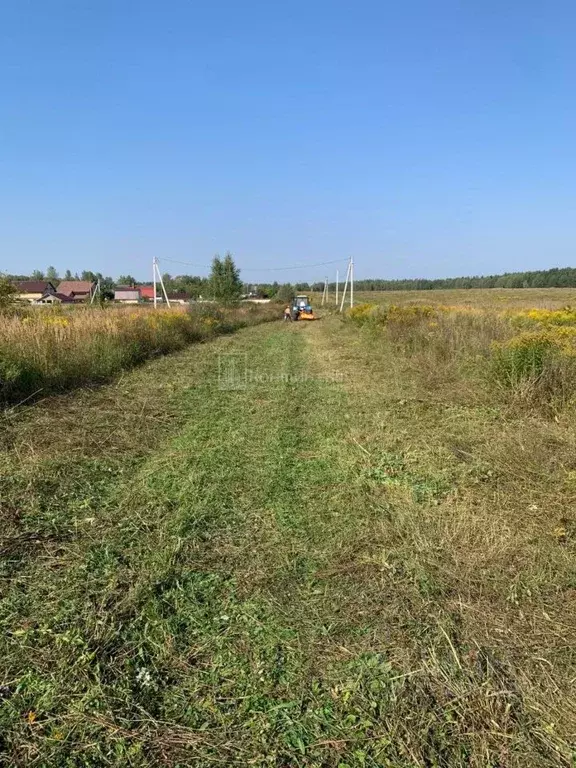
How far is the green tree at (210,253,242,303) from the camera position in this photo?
43938 millimetres

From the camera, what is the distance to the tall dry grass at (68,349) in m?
7.21

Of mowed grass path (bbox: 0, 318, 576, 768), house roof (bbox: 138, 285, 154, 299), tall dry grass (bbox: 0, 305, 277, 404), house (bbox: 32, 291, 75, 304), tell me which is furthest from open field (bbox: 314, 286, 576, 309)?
house roof (bbox: 138, 285, 154, 299)

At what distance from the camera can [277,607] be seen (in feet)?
8.90

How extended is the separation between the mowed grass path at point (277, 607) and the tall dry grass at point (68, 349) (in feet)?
6.29

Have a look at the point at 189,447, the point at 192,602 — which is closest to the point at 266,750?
the point at 192,602

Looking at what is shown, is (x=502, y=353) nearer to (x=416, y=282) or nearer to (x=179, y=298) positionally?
(x=179, y=298)

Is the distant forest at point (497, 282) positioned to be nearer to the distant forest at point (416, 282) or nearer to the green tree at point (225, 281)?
the distant forest at point (416, 282)

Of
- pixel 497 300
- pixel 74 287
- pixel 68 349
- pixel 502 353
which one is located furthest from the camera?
pixel 74 287

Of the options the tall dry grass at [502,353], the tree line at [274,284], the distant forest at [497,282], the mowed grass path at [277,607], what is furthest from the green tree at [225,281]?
the distant forest at [497,282]

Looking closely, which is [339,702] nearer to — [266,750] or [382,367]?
[266,750]

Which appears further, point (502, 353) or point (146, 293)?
point (146, 293)

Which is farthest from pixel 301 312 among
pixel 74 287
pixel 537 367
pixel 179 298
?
pixel 74 287

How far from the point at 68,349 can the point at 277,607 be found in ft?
25.8

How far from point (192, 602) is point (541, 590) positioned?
205 centimetres
